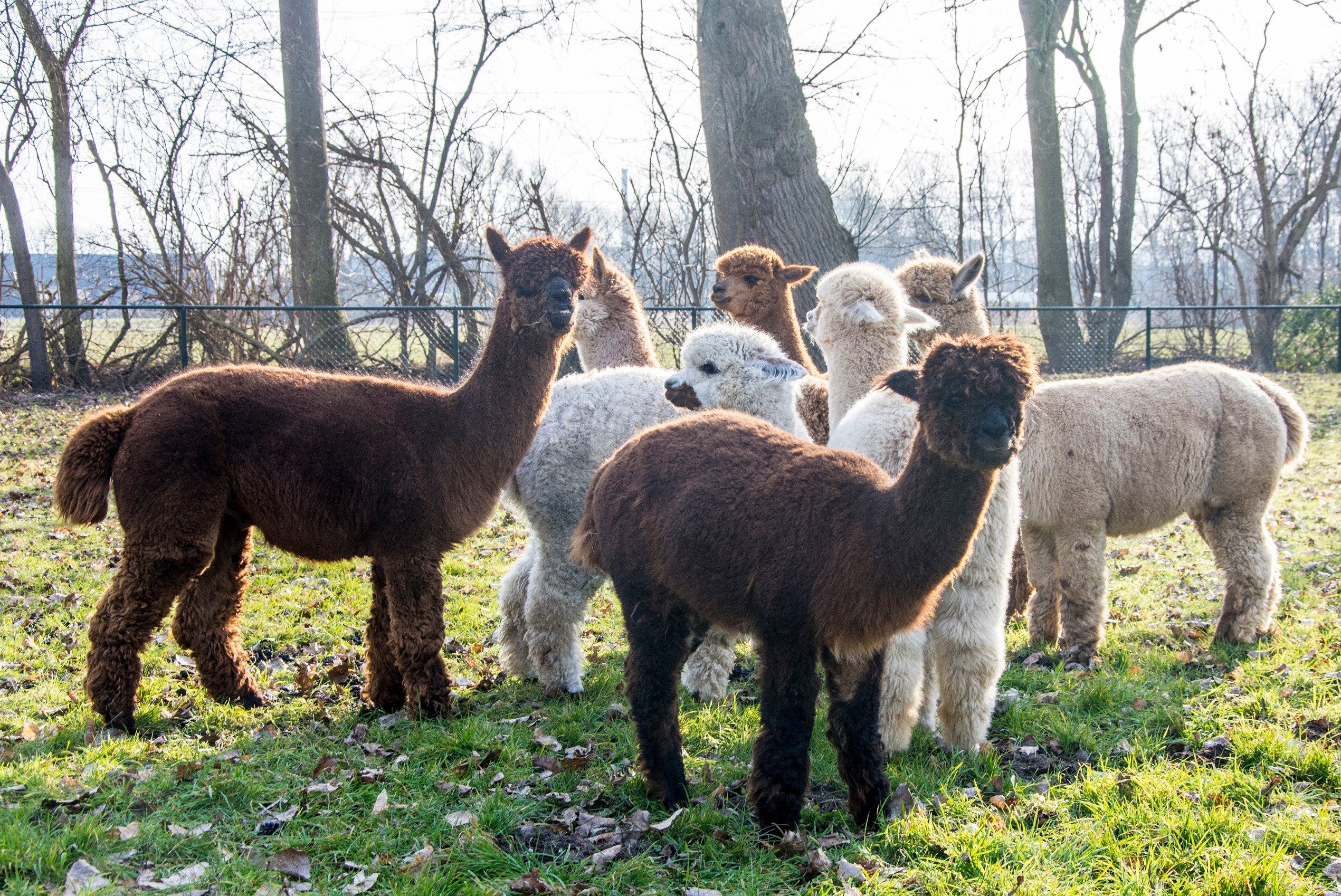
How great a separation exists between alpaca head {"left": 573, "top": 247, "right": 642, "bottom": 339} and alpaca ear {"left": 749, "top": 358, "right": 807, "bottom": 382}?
181cm

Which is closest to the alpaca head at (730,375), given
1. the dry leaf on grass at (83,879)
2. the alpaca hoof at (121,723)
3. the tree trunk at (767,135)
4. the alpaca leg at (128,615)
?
the alpaca leg at (128,615)

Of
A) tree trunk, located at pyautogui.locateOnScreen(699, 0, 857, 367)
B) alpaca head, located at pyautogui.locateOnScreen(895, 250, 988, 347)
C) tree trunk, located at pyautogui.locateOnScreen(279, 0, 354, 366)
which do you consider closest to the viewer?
alpaca head, located at pyautogui.locateOnScreen(895, 250, 988, 347)

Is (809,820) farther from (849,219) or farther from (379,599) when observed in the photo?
(849,219)

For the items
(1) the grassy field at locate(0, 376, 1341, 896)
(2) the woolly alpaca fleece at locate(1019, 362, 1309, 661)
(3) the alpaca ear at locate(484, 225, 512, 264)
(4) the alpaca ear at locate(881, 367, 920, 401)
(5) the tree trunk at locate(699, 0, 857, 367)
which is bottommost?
(1) the grassy field at locate(0, 376, 1341, 896)

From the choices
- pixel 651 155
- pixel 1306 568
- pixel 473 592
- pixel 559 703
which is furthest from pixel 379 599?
pixel 651 155

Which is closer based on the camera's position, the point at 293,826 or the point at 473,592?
Answer: the point at 293,826

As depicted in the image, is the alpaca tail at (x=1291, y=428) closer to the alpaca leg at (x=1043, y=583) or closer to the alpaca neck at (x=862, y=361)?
the alpaca leg at (x=1043, y=583)

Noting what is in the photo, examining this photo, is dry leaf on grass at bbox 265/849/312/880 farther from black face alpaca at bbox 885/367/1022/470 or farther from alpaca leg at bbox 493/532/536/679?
black face alpaca at bbox 885/367/1022/470

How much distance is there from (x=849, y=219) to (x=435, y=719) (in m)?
14.6

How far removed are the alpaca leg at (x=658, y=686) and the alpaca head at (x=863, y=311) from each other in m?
2.08

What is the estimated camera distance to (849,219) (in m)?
17.1

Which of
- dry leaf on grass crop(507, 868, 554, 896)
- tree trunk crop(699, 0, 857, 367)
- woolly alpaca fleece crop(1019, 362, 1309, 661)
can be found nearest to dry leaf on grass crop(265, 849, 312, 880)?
dry leaf on grass crop(507, 868, 554, 896)

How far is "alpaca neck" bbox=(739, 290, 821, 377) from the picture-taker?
6.64m

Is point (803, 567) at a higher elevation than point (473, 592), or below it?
higher
